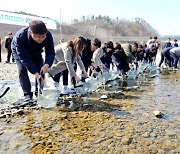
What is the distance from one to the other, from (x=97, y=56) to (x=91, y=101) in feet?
6.68

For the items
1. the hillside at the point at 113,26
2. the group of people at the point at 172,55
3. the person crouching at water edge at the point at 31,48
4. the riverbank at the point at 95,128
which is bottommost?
the riverbank at the point at 95,128

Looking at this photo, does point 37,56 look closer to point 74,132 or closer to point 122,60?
point 74,132

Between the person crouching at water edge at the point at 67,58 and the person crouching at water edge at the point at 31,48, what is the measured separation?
42 centimetres

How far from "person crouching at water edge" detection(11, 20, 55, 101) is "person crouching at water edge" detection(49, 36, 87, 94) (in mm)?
425

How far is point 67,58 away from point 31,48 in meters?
0.75

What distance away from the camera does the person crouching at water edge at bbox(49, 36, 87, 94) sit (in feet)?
15.3

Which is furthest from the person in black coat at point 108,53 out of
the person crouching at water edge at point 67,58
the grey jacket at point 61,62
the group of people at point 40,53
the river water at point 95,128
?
the river water at point 95,128

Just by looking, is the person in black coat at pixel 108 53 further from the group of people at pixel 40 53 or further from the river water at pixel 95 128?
the river water at pixel 95 128

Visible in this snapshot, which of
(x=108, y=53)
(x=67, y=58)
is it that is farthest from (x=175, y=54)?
(x=67, y=58)

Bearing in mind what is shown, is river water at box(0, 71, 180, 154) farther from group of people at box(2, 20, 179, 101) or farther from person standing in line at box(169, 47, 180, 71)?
person standing in line at box(169, 47, 180, 71)

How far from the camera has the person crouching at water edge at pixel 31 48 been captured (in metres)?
3.94

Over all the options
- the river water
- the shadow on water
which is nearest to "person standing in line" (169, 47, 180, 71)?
the shadow on water

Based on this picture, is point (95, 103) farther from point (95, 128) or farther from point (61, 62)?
point (95, 128)

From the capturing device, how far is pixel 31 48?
4387 mm
